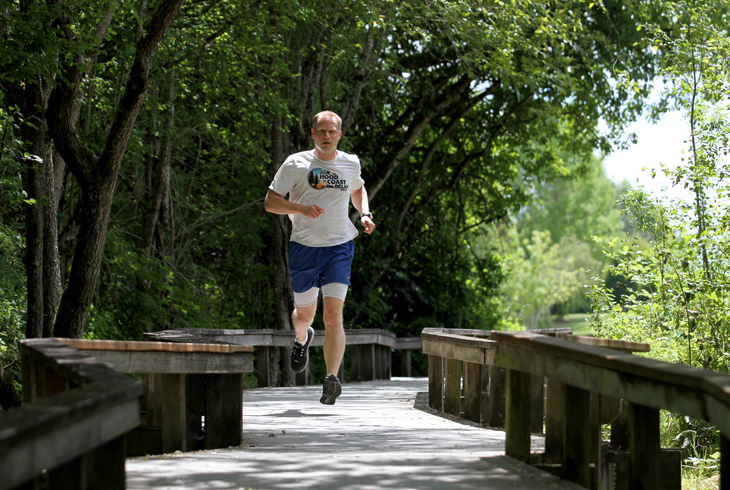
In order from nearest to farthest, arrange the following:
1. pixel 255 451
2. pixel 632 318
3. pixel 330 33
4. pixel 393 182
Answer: pixel 255 451 → pixel 632 318 → pixel 330 33 → pixel 393 182

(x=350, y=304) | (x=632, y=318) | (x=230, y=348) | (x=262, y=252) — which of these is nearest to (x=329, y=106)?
(x=262, y=252)

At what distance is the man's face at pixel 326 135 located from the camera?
667 centimetres

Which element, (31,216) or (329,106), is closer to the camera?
(31,216)

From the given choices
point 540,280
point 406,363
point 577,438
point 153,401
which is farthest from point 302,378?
point 540,280

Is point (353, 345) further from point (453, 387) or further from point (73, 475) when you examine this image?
point (73, 475)

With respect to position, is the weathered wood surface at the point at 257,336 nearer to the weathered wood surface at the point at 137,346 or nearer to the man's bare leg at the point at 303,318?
the man's bare leg at the point at 303,318

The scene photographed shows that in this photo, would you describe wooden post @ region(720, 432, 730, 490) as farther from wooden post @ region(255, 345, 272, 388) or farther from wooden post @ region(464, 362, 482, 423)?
wooden post @ region(255, 345, 272, 388)

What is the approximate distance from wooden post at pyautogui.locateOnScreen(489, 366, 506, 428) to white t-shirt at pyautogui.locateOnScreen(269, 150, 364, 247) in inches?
63.7

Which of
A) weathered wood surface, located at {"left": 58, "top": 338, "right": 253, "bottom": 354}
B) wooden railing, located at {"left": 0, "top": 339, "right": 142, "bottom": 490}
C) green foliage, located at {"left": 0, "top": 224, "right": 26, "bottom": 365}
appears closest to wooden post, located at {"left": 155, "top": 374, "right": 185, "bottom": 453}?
weathered wood surface, located at {"left": 58, "top": 338, "right": 253, "bottom": 354}

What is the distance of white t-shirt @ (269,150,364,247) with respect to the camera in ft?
22.0

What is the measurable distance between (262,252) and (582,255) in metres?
63.5

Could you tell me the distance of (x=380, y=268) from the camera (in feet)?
63.0

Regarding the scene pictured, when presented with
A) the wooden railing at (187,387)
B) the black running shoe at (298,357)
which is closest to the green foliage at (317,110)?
the black running shoe at (298,357)

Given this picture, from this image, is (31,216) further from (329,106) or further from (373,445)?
(329,106)
